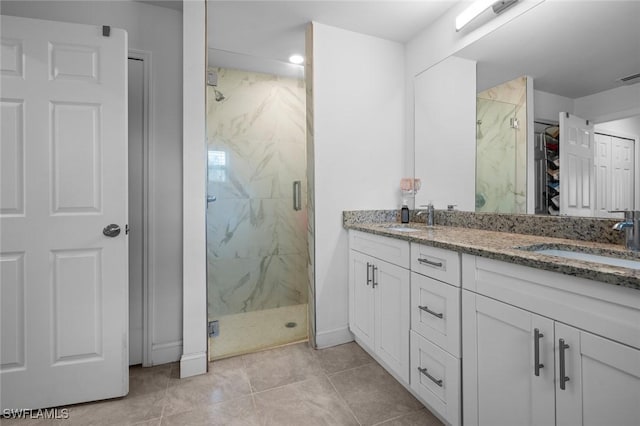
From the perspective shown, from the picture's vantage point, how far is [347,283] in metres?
2.24

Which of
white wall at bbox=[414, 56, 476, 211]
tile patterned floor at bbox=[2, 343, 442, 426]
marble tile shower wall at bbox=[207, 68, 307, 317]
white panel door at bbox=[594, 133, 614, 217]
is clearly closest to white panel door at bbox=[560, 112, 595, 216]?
white panel door at bbox=[594, 133, 614, 217]

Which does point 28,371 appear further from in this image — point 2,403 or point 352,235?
point 352,235

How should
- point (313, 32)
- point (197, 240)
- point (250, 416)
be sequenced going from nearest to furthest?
point (250, 416), point (197, 240), point (313, 32)

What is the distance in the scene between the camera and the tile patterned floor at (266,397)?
1.42 metres

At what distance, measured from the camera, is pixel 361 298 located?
2.01 m

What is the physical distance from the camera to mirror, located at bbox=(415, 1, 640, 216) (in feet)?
4.07

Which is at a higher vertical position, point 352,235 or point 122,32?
point 122,32

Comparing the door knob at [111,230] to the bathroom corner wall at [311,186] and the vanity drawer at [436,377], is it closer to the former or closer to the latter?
the bathroom corner wall at [311,186]

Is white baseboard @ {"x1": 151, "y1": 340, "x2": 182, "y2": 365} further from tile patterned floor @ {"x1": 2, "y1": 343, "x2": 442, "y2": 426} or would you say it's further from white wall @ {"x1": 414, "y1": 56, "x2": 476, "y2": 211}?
white wall @ {"x1": 414, "y1": 56, "x2": 476, "y2": 211}

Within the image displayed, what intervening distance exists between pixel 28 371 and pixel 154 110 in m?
1.57

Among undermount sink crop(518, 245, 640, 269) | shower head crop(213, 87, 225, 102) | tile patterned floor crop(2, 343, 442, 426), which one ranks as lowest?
tile patterned floor crop(2, 343, 442, 426)

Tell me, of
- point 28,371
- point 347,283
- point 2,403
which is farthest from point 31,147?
point 347,283

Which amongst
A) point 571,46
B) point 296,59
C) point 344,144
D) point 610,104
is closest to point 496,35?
point 571,46

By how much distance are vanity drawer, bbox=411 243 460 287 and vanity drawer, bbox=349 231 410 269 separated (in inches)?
2.7
